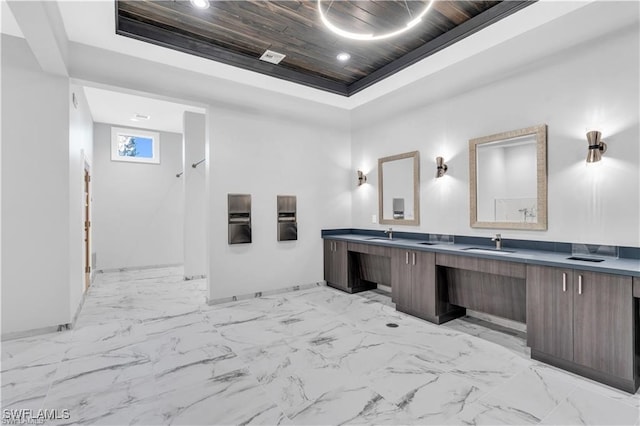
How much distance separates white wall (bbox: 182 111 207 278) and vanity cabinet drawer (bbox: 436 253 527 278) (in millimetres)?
4470

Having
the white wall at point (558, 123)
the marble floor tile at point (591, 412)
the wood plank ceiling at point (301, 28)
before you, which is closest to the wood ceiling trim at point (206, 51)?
the wood plank ceiling at point (301, 28)

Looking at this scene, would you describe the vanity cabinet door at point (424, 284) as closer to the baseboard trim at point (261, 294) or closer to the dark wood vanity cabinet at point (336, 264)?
the dark wood vanity cabinet at point (336, 264)

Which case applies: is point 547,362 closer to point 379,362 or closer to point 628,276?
point 628,276

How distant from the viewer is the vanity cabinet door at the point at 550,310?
2.51 metres

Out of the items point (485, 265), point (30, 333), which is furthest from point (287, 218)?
point (30, 333)

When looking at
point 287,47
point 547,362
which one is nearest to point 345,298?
point 547,362

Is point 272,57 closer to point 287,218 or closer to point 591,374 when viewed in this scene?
point 287,218

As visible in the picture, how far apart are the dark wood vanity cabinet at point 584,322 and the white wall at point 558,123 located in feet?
2.21

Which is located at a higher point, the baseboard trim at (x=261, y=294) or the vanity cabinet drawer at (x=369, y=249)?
the vanity cabinet drawer at (x=369, y=249)

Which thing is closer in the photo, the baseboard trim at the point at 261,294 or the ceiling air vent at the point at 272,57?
the ceiling air vent at the point at 272,57

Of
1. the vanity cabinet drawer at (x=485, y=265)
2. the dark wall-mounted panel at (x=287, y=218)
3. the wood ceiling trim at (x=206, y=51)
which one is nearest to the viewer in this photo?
the vanity cabinet drawer at (x=485, y=265)

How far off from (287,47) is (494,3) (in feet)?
7.39

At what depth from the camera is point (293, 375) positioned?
8.18 ft

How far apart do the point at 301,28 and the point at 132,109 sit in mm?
4107
